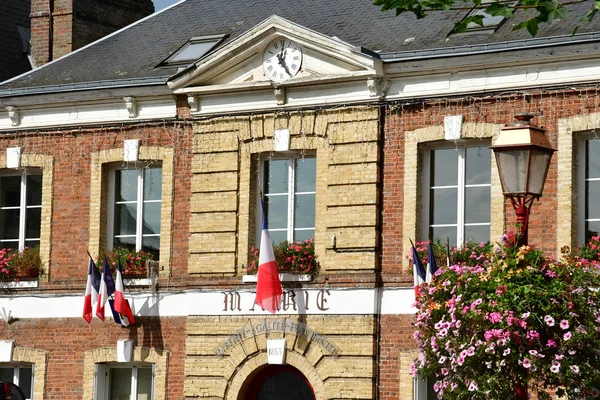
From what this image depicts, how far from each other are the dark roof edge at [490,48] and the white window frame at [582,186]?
50.8 inches

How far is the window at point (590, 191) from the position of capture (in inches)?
781

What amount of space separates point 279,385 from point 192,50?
554 centimetres

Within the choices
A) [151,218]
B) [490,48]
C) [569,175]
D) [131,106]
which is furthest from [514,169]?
[131,106]

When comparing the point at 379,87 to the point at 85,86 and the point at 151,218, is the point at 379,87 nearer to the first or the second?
the point at 151,218

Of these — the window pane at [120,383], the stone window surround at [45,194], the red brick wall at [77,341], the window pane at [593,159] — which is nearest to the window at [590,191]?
the window pane at [593,159]

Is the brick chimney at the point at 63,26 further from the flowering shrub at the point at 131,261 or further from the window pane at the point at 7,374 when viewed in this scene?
the window pane at the point at 7,374

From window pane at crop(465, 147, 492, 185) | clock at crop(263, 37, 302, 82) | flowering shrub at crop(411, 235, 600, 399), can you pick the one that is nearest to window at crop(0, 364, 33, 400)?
clock at crop(263, 37, 302, 82)

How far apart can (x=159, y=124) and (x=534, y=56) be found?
20.0ft

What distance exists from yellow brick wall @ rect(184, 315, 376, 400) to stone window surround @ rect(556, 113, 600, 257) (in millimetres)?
2997

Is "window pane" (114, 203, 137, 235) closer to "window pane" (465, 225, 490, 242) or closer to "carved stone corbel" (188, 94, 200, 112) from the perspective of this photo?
"carved stone corbel" (188, 94, 200, 112)

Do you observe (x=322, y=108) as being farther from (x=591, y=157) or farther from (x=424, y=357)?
(x=424, y=357)

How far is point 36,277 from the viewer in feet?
76.9

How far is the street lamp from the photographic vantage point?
14414 mm

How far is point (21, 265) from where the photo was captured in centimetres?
2344
